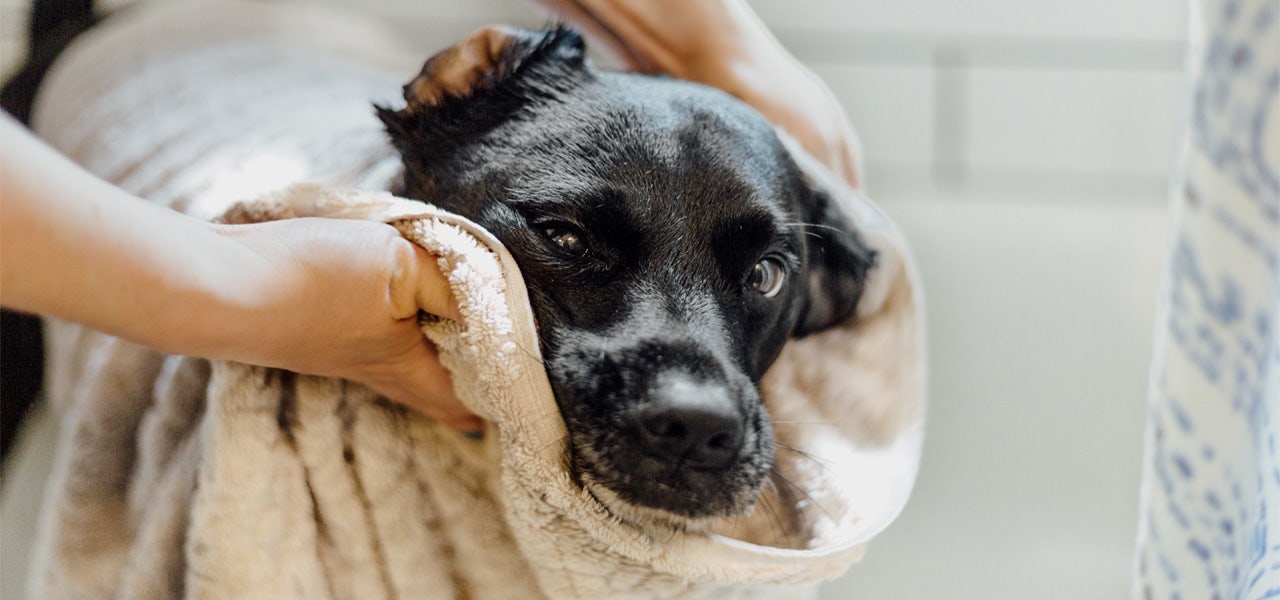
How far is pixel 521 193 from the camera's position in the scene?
0.64m

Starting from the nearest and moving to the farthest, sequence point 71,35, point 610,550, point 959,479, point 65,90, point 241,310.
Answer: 1. point 241,310
2. point 610,550
3. point 65,90
4. point 71,35
5. point 959,479

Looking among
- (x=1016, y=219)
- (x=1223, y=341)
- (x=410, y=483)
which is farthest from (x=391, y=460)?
(x=1016, y=219)

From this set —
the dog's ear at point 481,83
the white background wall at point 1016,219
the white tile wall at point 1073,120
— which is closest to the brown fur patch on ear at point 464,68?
the dog's ear at point 481,83

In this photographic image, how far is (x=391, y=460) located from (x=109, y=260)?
9.5 inches

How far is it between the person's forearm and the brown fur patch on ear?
0.79 feet

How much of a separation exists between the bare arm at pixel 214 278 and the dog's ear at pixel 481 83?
0.17 m

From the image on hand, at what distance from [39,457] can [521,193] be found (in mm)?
718

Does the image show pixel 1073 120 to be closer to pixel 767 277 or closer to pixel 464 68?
pixel 767 277

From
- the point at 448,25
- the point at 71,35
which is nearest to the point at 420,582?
the point at 71,35

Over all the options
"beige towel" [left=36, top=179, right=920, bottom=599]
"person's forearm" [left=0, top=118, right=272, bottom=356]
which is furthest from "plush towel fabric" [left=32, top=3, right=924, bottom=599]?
"person's forearm" [left=0, top=118, right=272, bottom=356]

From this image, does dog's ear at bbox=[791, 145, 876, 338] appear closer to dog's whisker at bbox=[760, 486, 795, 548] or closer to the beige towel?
the beige towel

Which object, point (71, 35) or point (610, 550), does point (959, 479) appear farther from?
point (71, 35)

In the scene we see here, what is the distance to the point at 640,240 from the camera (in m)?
0.63

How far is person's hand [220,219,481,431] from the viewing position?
500mm
